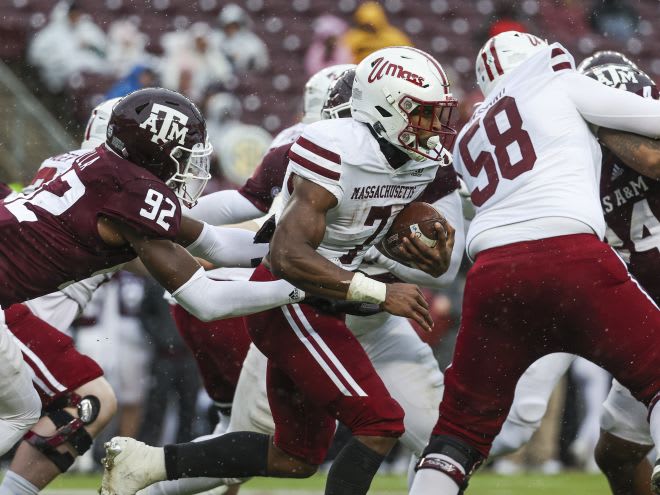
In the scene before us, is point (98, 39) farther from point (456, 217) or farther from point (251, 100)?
point (456, 217)

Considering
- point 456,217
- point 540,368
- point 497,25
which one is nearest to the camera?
point 456,217

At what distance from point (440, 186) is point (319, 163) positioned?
109 cm

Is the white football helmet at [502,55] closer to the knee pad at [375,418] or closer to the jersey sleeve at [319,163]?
the jersey sleeve at [319,163]

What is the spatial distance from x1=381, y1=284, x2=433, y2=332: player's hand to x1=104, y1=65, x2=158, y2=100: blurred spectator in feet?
17.3

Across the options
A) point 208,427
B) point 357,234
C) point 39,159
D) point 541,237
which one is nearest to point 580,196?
point 541,237

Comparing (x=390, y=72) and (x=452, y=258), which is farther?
(x=452, y=258)

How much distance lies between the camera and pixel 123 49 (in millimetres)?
9766

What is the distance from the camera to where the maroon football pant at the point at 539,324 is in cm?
381

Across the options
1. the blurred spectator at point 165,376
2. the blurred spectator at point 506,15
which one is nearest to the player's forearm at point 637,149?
the blurred spectator at point 165,376

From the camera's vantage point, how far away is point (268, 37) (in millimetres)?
10734

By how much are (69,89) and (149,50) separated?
2.80 feet

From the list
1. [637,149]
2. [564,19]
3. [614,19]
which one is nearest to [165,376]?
[637,149]

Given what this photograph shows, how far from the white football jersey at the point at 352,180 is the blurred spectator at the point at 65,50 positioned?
19.1 ft

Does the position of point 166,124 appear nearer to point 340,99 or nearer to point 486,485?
point 340,99
